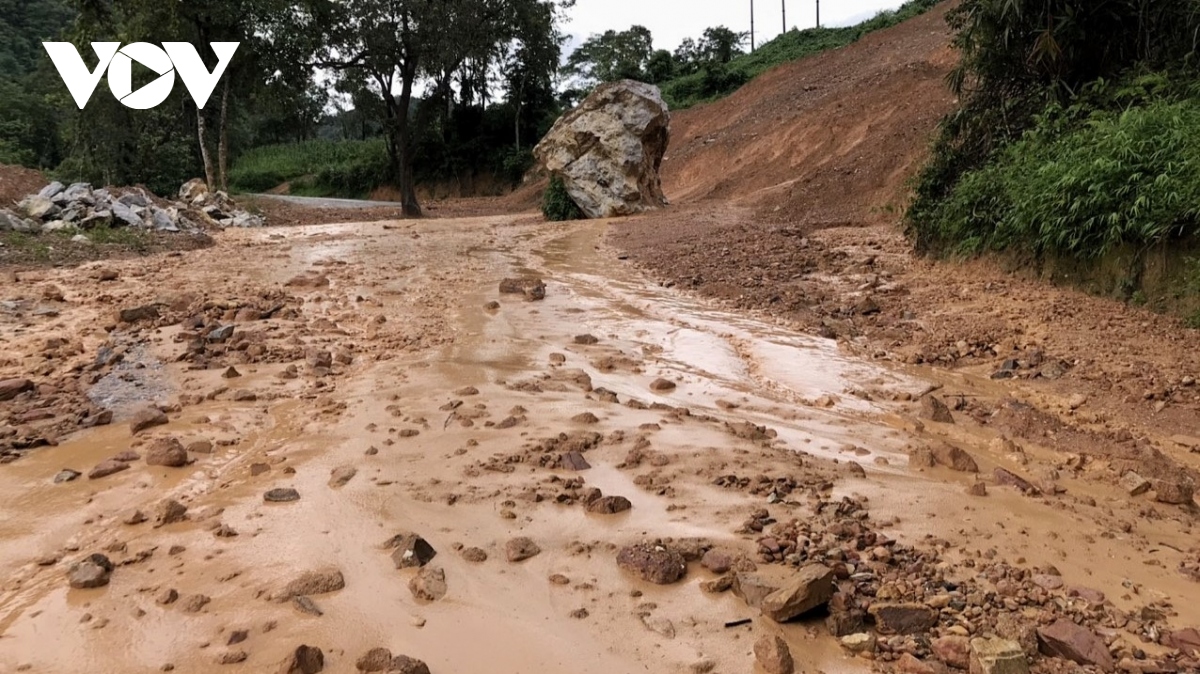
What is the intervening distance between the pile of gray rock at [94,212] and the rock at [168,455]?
31.6 feet

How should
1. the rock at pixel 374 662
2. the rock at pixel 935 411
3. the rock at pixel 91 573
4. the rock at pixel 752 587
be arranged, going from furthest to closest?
the rock at pixel 935 411
the rock at pixel 91 573
the rock at pixel 752 587
the rock at pixel 374 662

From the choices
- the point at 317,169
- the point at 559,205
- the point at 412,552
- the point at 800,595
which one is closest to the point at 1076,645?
the point at 800,595

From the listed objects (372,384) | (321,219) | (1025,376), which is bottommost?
(1025,376)

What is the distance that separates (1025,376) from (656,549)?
3.43 meters

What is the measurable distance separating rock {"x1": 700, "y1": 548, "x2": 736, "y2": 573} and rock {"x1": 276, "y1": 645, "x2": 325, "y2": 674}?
1205 millimetres

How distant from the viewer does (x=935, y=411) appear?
417 cm

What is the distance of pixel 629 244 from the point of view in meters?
11.7

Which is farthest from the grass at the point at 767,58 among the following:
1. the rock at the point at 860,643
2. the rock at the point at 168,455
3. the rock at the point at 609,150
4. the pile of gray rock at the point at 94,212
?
the rock at the point at 860,643

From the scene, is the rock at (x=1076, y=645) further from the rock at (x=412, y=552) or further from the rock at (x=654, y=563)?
the rock at (x=412, y=552)

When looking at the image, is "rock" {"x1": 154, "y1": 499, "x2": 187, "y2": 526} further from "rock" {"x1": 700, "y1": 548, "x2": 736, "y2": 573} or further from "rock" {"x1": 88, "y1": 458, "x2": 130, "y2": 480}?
"rock" {"x1": 700, "y1": 548, "x2": 736, "y2": 573}

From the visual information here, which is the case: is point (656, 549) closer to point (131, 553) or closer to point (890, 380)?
point (131, 553)

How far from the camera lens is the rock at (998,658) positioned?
1902 mm

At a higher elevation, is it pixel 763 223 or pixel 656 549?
pixel 763 223

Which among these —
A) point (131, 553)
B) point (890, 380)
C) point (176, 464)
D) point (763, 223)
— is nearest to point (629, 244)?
point (763, 223)
